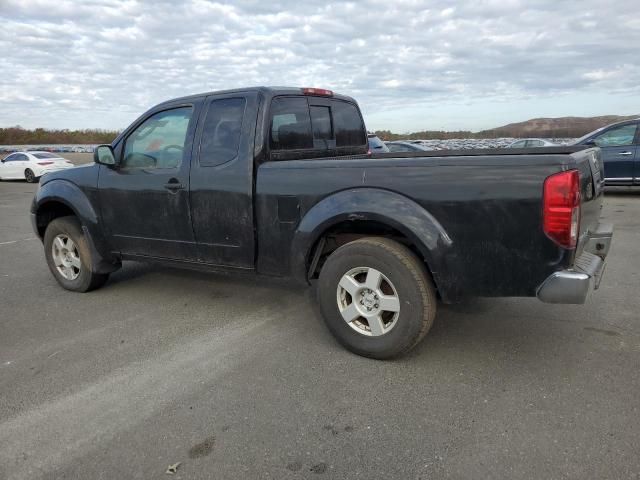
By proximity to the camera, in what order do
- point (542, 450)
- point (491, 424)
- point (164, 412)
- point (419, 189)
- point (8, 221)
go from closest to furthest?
point (542, 450)
point (491, 424)
point (164, 412)
point (419, 189)
point (8, 221)

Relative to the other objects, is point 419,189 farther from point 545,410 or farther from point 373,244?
point 545,410

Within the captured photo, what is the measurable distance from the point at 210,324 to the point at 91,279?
1660 mm

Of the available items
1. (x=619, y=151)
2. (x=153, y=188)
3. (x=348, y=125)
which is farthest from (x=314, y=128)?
(x=619, y=151)

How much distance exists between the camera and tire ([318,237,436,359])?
332 centimetres

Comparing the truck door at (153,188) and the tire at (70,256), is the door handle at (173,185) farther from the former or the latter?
the tire at (70,256)

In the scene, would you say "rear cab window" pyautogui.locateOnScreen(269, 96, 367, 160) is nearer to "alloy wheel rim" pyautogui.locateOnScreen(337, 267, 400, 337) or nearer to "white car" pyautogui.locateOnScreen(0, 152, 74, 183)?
"alloy wheel rim" pyautogui.locateOnScreen(337, 267, 400, 337)

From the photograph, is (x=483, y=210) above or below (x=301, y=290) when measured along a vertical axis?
above

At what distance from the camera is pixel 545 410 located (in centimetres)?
287

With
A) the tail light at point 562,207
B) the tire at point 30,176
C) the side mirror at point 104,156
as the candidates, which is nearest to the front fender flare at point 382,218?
the tail light at point 562,207

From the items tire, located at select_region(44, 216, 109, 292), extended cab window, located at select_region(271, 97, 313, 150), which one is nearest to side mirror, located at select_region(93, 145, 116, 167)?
tire, located at select_region(44, 216, 109, 292)

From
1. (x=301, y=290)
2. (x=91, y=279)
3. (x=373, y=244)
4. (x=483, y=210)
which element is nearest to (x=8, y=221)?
(x=91, y=279)

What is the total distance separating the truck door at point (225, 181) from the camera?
4.03 meters

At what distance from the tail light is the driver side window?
292cm

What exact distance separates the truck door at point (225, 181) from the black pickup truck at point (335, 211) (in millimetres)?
11
